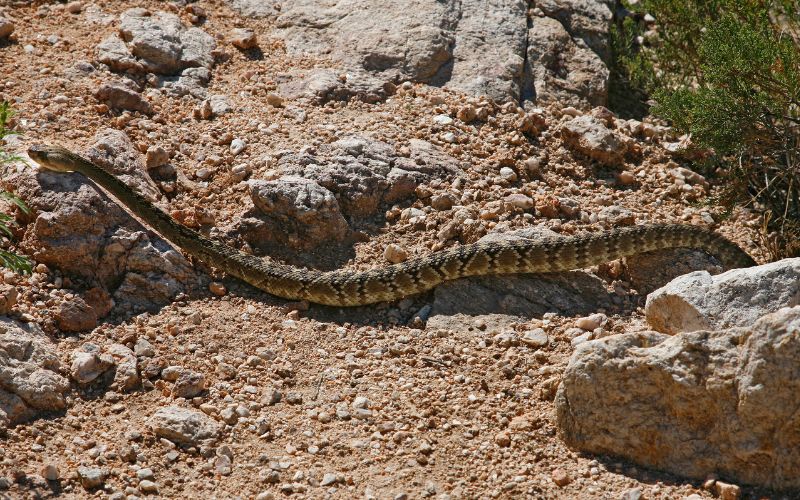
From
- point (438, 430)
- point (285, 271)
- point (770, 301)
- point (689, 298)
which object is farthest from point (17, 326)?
point (770, 301)

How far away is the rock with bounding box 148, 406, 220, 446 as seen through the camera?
250 inches

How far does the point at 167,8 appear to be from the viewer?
35.4 ft

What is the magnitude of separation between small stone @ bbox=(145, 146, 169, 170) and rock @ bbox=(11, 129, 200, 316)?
790 millimetres

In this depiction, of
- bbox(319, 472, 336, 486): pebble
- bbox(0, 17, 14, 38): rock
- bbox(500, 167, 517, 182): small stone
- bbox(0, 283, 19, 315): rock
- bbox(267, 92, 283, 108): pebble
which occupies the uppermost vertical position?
bbox(0, 17, 14, 38): rock

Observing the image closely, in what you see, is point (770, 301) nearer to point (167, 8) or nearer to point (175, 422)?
point (175, 422)

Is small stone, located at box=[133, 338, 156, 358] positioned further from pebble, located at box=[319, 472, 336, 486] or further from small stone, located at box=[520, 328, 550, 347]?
small stone, located at box=[520, 328, 550, 347]

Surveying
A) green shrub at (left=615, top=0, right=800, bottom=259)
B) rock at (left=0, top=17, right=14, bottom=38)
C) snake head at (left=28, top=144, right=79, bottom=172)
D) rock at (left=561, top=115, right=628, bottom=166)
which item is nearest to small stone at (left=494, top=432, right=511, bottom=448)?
green shrub at (left=615, top=0, right=800, bottom=259)

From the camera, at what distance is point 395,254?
26.9 feet

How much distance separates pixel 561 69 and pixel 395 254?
12.7 ft

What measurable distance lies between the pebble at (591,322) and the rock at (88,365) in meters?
3.74

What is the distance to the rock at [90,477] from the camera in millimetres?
5953

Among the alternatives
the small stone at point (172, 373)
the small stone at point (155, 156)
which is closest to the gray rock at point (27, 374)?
the small stone at point (172, 373)

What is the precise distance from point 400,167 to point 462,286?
4.95 feet

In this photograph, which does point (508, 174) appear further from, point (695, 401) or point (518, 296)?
point (695, 401)
